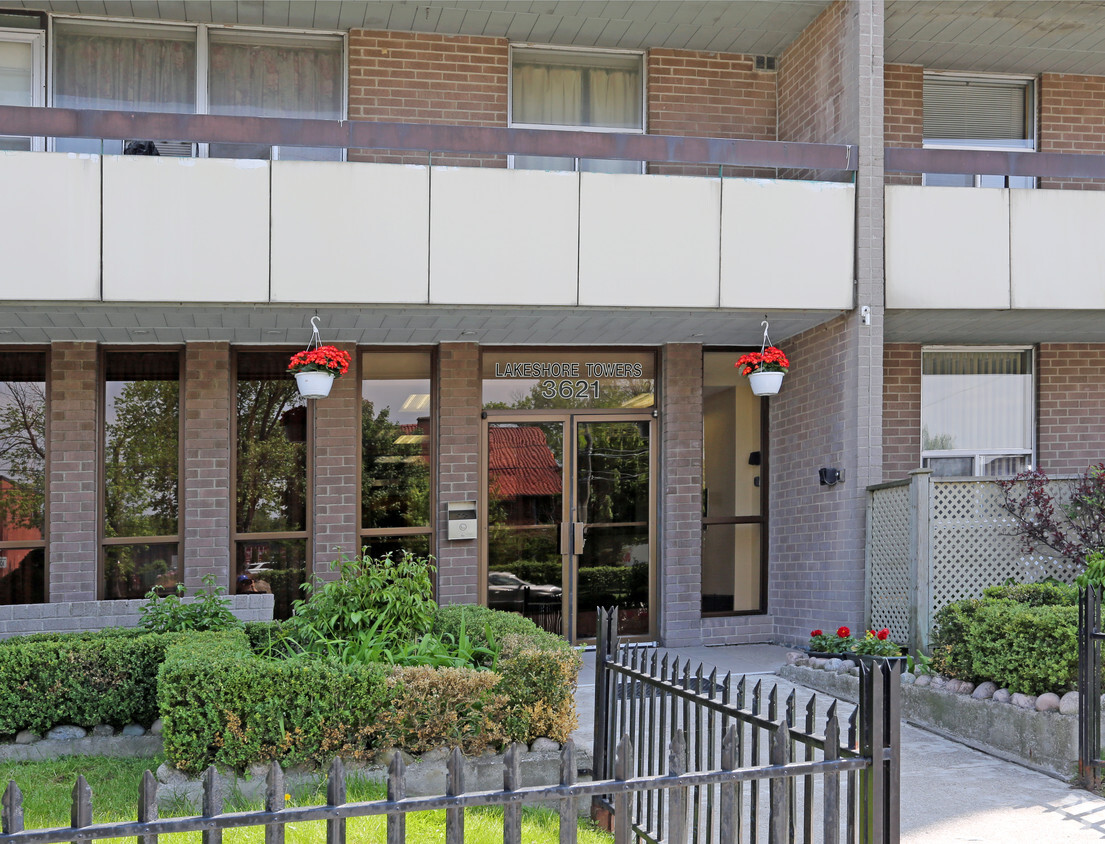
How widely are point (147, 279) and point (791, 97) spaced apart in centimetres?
718

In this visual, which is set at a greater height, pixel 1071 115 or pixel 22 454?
pixel 1071 115

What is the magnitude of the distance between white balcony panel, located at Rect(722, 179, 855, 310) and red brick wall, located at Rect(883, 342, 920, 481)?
231 cm

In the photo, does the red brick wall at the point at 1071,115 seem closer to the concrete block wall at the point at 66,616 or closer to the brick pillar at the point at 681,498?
the brick pillar at the point at 681,498

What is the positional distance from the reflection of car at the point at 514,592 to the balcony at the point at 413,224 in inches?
136

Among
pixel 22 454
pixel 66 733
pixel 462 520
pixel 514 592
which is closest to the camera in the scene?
pixel 66 733

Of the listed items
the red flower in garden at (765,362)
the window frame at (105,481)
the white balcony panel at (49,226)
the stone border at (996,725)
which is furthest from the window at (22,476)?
the stone border at (996,725)

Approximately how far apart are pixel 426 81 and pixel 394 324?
2.88 metres

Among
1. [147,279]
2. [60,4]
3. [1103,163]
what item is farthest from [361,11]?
[1103,163]

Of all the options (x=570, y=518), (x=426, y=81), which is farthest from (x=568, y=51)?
(x=570, y=518)

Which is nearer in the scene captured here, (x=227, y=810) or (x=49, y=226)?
(x=227, y=810)

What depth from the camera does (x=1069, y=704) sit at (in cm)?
675

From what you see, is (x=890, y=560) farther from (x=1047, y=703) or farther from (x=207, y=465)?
(x=207, y=465)

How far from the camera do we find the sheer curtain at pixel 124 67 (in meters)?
10.7

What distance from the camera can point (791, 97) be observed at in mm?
11742
